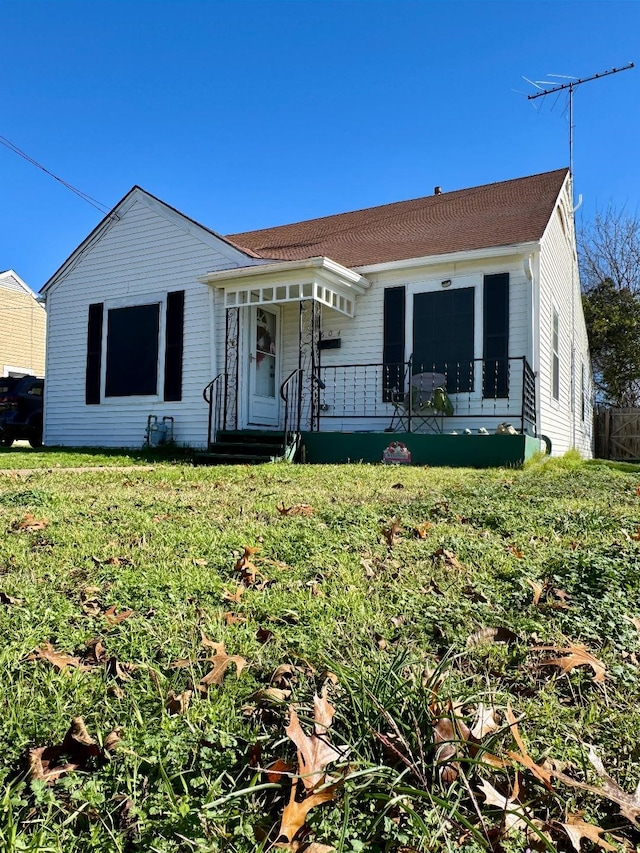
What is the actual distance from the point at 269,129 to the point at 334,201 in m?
3.51

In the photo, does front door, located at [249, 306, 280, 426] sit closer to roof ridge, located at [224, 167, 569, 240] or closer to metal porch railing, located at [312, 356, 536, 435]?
metal porch railing, located at [312, 356, 536, 435]

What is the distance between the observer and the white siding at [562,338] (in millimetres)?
9742

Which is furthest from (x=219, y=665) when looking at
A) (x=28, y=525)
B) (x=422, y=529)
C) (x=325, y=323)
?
(x=325, y=323)

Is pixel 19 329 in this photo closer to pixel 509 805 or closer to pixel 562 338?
pixel 562 338

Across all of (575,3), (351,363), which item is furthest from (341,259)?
(575,3)

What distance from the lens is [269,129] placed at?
17.2 meters

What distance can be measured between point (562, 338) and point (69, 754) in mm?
12955

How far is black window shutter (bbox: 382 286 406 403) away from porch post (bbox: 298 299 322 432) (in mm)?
1223

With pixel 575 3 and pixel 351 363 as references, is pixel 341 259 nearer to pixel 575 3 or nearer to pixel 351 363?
pixel 351 363

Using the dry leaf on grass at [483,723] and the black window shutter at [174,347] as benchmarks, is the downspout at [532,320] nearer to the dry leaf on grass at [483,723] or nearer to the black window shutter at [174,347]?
the black window shutter at [174,347]

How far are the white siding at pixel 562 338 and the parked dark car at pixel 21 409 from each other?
11356mm

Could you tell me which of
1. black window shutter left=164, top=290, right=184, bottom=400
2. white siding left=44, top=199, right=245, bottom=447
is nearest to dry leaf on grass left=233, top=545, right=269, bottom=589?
white siding left=44, top=199, right=245, bottom=447

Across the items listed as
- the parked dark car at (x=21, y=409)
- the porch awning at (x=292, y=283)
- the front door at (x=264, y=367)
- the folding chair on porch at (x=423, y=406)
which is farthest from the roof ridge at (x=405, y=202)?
the parked dark car at (x=21, y=409)

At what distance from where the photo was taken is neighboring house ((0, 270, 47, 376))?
75.0ft
